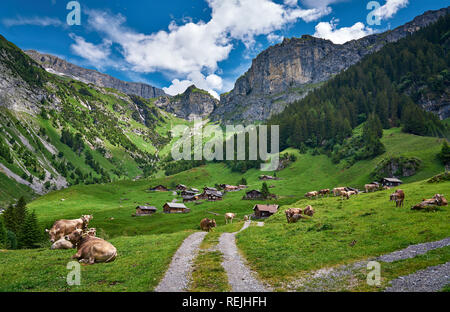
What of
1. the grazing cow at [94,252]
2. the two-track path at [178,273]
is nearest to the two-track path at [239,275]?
the two-track path at [178,273]

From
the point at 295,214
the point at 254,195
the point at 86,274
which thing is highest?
the point at 86,274

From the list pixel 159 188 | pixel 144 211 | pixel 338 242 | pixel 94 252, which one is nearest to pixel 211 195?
pixel 144 211

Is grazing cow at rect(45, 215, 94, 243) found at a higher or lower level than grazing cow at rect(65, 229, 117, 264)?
lower

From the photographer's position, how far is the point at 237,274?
14.3 m

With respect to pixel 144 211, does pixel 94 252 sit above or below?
above

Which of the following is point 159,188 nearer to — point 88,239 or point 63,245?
point 63,245

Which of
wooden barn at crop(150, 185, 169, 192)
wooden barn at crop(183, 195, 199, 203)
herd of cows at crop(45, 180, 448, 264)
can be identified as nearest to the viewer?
herd of cows at crop(45, 180, 448, 264)

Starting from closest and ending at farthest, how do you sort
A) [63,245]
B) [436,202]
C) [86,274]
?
[86,274], [63,245], [436,202]

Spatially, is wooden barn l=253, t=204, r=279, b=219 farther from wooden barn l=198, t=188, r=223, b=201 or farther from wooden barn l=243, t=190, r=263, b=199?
wooden barn l=198, t=188, r=223, b=201

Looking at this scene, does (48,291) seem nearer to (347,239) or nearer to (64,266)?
(64,266)

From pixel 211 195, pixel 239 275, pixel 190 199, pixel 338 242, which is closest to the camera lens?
pixel 239 275

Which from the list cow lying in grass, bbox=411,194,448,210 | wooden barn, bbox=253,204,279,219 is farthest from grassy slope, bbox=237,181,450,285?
wooden barn, bbox=253,204,279,219

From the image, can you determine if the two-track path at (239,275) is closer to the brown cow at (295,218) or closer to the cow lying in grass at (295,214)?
the brown cow at (295,218)
